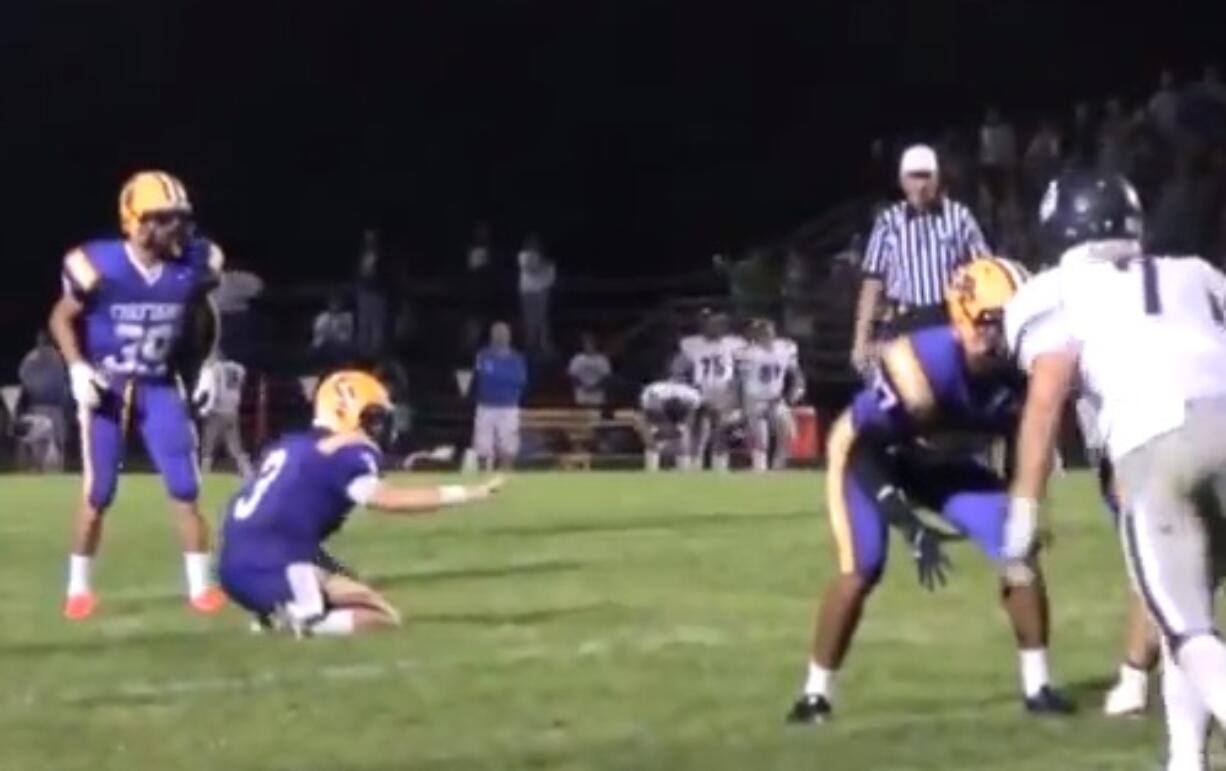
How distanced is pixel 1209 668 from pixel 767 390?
17235mm

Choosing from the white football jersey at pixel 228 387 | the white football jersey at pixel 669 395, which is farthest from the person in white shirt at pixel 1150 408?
the white football jersey at pixel 669 395

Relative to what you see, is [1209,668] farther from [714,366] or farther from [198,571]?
[714,366]

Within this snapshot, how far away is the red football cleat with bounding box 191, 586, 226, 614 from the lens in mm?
11371

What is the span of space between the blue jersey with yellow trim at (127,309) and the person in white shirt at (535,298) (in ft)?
48.7

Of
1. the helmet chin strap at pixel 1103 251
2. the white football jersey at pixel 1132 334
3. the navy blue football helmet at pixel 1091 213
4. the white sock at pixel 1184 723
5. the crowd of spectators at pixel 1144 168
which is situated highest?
the crowd of spectators at pixel 1144 168

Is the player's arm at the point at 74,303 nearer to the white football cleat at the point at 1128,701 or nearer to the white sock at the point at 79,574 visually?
the white sock at the point at 79,574

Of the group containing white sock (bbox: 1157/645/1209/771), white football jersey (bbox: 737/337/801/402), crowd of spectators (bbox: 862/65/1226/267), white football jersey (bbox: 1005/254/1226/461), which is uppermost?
crowd of spectators (bbox: 862/65/1226/267)

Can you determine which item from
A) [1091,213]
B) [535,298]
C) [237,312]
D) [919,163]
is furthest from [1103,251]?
[237,312]

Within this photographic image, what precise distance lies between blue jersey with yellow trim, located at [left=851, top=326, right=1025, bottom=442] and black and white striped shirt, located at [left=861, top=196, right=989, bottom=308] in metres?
4.11

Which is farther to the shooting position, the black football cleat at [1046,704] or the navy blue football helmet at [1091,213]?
the black football cleat at [1046,704]

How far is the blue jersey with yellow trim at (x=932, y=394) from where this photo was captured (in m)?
8.37

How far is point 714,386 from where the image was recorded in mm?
24000

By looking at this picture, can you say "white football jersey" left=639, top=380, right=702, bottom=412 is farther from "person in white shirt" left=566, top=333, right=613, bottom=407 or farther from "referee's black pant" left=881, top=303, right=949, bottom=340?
"referee's black pant" left=881, top=303, right=949, bottom=340

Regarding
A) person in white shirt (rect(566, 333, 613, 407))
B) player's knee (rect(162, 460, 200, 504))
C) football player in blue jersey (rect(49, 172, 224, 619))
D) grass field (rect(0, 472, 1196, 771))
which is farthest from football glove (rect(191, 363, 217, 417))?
person in white shirt (rect(566, 333, 613, 407))
